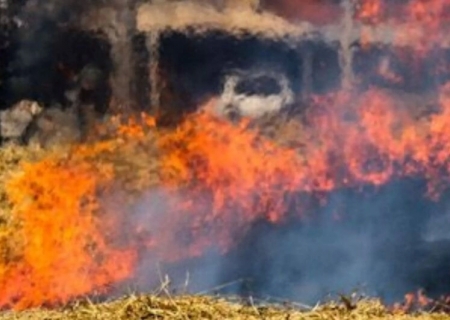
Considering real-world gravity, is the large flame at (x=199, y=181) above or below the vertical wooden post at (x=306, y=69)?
below

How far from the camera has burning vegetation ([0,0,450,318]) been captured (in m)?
10.1

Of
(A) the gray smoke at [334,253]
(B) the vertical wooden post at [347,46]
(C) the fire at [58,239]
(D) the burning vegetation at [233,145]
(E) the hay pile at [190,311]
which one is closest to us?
(E) the hay pile at [190,311]

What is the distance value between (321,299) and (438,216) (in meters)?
1.77

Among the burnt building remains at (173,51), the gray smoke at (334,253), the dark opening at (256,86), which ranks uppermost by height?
the burnt building remains at (173,51)

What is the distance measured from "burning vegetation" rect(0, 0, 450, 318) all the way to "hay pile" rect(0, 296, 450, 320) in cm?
239

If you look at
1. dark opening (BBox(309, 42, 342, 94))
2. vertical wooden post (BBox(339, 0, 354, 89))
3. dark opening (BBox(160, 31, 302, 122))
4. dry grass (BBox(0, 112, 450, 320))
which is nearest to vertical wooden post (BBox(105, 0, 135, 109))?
dark opening (BBox(160, 31, 302, 122))

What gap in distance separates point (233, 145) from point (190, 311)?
3.68 m

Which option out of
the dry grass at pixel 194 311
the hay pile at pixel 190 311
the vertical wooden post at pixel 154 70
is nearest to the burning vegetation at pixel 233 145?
the vertical wooden post at pixel 154 70

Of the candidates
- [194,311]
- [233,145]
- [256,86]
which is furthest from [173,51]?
[194,311]

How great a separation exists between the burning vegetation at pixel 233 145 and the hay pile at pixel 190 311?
7.83 ft

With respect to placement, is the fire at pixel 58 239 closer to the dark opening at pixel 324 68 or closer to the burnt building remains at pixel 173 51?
the burnt building remains at pixel 173 51

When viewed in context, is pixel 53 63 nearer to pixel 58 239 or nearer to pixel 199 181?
pixel 58 239

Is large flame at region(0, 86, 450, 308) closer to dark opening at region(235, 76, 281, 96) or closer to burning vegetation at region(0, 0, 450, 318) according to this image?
burning vegetation at region(0, 0, 450, 318)

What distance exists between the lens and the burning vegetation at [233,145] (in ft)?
33.2
